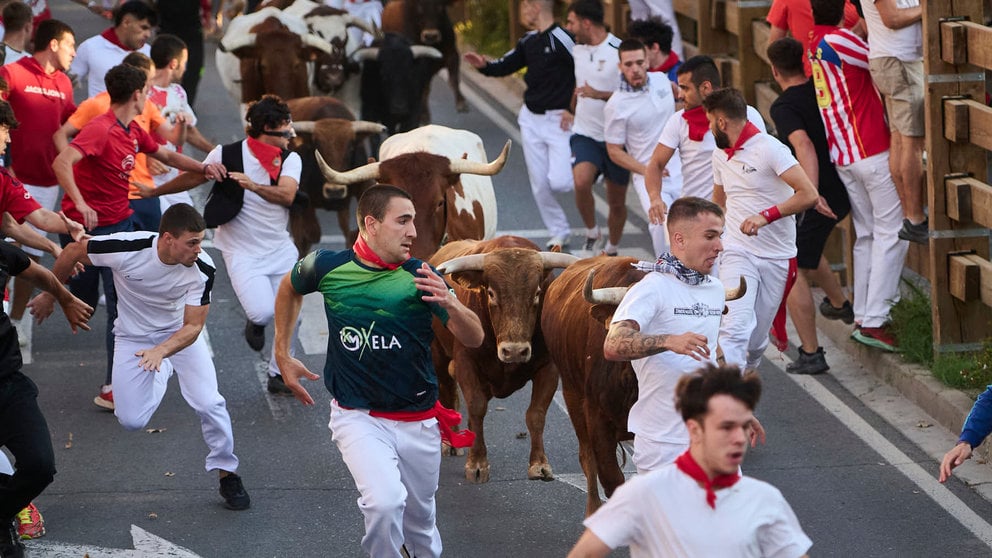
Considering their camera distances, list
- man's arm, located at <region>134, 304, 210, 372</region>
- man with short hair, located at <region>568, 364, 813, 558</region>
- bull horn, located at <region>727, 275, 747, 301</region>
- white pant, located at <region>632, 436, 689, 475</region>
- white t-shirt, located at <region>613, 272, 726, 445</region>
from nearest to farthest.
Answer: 1. man with short hair, located at <region>568, 364, 813, 558</region>
2. white t-shirt, located at <region>613, 272, 726, 445</region>
3. white pant, located at <region>632, 436, 689, 475</region>
4. bull horn, located at <region>727, 275, 747, 301</region>
5. man's arm, located at <region>134, 304, 210, 372</region>

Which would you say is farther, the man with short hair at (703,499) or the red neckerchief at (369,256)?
the red neckerchief at (369,256)

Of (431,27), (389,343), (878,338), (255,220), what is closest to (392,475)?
(389,343)

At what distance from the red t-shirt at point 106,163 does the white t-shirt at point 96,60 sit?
12.3 ft

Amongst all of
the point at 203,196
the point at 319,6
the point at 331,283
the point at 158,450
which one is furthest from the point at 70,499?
the point at 319,6

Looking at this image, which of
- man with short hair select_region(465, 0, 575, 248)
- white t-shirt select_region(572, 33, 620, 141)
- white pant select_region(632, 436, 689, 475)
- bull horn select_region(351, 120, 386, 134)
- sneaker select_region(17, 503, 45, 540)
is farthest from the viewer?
man with short hair select_region(465, 0, 575, 248)

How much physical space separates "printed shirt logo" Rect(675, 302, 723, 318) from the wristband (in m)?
2.46

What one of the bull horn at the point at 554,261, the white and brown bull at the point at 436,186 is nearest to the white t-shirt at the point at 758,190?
the bull horn at the point at 554,261

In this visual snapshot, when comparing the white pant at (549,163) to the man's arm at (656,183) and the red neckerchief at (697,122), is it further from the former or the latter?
the man's arm at (656,183)

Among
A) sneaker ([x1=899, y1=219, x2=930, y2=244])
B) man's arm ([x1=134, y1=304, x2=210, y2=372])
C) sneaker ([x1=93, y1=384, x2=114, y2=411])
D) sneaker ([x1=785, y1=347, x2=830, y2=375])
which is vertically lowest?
sneaker ([x1=785, y1=347, x2=830, y2=375])

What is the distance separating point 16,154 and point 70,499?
4.01 metres

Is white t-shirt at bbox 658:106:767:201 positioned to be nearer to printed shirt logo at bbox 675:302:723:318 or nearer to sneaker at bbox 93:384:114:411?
printed shirt logo at bbox 675:302:723:318

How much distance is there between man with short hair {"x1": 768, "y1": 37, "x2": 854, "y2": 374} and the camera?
35.3 ft

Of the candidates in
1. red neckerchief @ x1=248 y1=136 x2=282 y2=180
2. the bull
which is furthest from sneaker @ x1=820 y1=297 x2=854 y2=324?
the bull

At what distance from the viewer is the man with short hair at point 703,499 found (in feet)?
15.4
